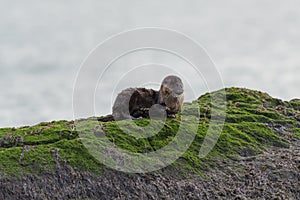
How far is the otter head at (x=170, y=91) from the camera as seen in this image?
54.4 feet

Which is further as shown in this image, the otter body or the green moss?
the otter body

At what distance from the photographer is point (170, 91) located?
16.6 m

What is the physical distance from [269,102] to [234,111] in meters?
3.17

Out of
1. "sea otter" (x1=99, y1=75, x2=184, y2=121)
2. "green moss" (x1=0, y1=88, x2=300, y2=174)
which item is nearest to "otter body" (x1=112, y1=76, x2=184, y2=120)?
"sea otter" (x1=99, y1=75, x2=184, y2=121)

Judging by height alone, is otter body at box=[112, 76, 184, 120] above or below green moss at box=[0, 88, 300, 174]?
above

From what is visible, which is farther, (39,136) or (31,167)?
(39,136)

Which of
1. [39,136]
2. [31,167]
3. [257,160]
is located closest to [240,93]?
[257,160]

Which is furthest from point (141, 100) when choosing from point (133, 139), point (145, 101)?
point (133, 139)

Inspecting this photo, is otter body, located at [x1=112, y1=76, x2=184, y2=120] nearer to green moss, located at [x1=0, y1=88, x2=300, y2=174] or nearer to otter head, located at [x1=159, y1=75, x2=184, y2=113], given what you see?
otter head, located at [x1=159, y1=75, x2=184, y2=113]

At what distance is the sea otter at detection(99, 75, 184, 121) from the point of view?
54.5ft

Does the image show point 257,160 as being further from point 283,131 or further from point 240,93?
point 240,93

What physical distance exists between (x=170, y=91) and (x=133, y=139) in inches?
98.5

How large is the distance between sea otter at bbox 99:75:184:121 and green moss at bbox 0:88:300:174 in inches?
23.3

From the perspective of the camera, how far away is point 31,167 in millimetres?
12602
